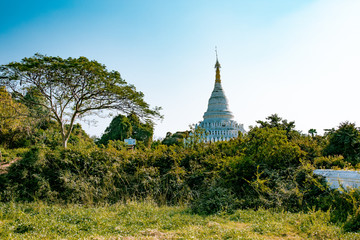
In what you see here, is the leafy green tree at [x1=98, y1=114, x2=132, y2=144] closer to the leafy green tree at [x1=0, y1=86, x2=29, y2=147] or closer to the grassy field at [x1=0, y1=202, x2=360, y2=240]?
the leafy green tree at [x1=0, y1=86, x2=29, y2=147]

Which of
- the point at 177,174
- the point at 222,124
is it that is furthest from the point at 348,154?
the point at 222,124

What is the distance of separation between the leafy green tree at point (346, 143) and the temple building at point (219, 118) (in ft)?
92.3

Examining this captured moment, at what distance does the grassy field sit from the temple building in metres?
31.8

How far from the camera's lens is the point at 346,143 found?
814 cm

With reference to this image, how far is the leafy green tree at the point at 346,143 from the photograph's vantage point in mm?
8109

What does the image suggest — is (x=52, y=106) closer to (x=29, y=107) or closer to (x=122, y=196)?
(x=29, y=107)

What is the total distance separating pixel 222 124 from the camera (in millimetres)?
39469

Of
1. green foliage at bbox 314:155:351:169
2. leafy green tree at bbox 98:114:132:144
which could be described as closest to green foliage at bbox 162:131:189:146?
green foliage at bbox 314:155:351:169

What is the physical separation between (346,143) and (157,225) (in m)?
6.86

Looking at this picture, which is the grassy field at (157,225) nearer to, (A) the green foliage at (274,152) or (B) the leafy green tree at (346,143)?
(A) the green foliage at (274,152)

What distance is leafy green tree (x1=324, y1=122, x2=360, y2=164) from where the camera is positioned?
319 inches

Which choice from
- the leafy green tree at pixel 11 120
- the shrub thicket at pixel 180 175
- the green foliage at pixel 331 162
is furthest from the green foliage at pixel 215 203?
the leafy green tree at pixel 11 120

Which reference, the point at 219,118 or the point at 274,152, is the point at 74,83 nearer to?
the point at 274,152

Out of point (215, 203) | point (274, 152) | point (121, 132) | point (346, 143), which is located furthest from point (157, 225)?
point (121, 132)
